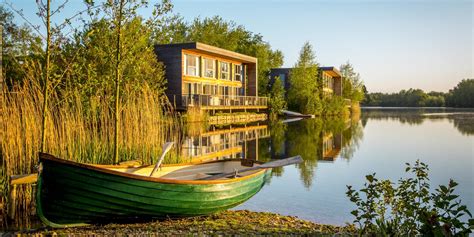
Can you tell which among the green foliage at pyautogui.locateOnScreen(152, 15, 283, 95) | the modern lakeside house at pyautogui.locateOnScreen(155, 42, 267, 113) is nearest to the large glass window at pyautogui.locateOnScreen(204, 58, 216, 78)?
the modern lakeside house at pyautogui.locateOnScreen(155, 42, 267, 113)

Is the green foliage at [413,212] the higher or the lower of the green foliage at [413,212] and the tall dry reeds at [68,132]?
the lower

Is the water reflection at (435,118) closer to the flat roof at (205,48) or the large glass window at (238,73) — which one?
the large glass window at (238,73)

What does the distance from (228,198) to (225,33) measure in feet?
170

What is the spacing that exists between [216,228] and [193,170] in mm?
A: 1962

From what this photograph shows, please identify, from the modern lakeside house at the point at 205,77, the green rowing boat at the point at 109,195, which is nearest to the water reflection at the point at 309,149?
the green rowing boat at the point at 109,195

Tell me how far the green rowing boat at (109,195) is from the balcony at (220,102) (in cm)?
2052

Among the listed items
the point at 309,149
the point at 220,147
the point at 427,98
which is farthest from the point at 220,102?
the point at 427,98

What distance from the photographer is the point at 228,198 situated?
620cm

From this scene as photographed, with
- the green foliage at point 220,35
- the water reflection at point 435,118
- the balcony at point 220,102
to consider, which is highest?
the green foliage at point 220,35

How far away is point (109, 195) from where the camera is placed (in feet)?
17.0

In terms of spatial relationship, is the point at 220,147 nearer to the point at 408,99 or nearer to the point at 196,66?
the point at 196,66

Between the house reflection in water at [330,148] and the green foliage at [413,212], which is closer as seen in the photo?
the green foliage at [413,212]

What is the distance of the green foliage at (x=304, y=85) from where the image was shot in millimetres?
43094

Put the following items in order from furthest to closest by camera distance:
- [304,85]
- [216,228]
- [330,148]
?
1. [304,85]
2. [330,148]
3. [216,228]
